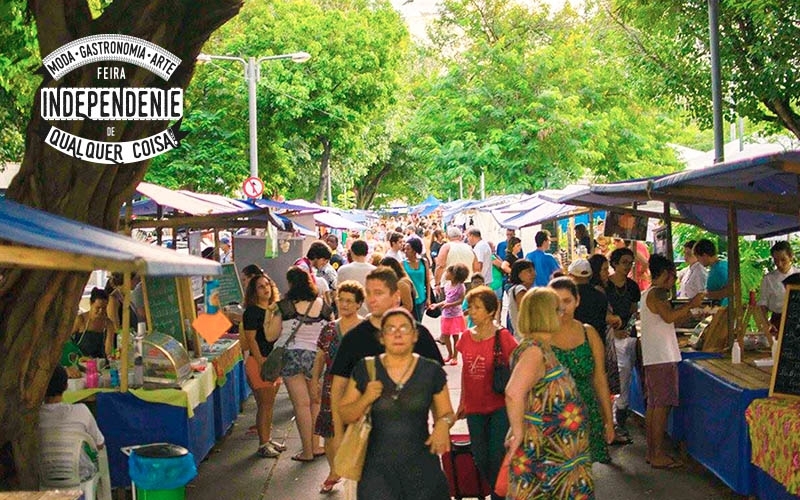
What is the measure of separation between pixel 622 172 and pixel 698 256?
23549 millimetres

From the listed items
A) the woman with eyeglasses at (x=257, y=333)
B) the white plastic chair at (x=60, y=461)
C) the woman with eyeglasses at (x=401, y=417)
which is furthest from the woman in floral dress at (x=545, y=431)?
the woman with eyeglasses at (x=257, y=333)

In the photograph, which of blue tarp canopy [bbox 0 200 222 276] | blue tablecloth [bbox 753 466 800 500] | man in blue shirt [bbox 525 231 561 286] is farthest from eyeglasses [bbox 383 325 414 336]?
man in blue shirt [bbox 525 231 561 286]

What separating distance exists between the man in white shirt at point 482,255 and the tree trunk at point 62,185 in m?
10.6

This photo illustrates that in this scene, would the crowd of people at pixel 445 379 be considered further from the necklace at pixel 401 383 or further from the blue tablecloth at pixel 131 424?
the blue tablecloth at pixel 131 424

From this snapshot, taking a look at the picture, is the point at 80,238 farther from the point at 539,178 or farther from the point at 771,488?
the point at 539,178

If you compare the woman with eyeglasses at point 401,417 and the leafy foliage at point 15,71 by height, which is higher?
the leafy foliage at point 15,71

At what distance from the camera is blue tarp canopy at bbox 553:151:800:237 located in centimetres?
704

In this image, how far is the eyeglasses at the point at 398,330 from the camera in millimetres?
5824

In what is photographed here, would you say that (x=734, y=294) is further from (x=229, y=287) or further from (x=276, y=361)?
(x=229, y=287)

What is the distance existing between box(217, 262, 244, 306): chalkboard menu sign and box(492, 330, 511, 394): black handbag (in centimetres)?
727

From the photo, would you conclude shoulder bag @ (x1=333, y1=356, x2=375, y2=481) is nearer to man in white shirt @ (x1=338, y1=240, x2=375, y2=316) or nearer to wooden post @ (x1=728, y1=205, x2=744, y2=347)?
wooden post @ (x1=728, y1=205, x2=744, y2=347)

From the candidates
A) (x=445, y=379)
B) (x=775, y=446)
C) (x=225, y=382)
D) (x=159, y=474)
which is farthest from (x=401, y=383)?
(x=225, y=382)

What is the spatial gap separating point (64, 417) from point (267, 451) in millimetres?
Result: 3406

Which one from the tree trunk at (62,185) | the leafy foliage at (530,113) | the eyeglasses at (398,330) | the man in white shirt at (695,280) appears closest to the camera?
the eyeglasses at (398,330)
